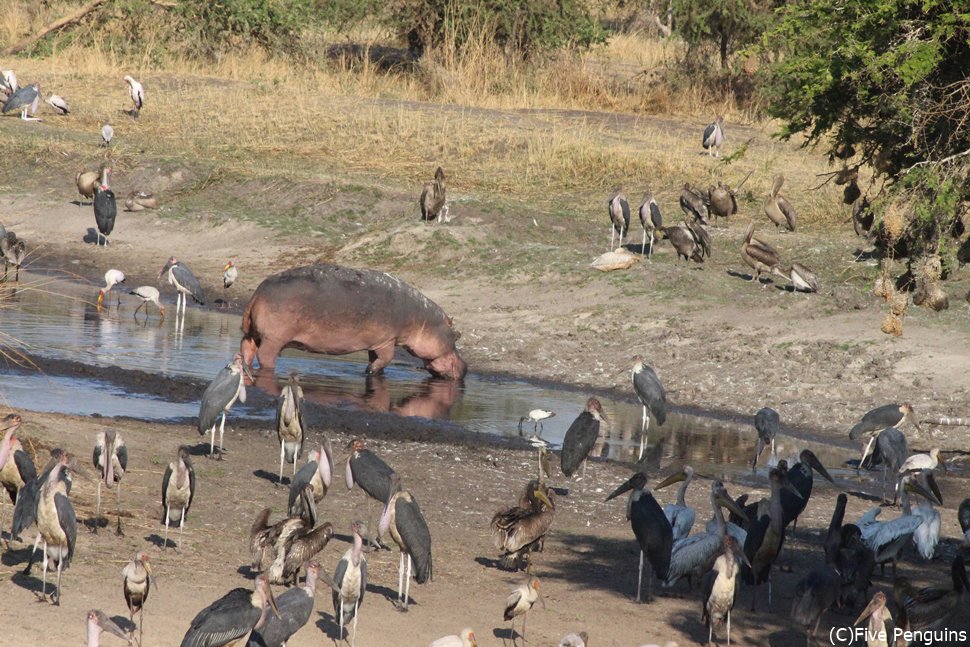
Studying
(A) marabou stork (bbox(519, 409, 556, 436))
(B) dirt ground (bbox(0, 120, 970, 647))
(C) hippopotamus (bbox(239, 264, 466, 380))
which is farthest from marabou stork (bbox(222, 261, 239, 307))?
(A) marabou stork (bbox(519, 409, 556, 436))

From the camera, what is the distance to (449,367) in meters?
16.6

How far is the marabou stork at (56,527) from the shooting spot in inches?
296

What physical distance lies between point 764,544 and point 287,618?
331 centimetres

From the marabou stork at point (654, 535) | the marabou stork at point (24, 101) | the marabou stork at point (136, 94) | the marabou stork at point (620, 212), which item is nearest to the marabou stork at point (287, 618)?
the marabou stork at point (654, 535)

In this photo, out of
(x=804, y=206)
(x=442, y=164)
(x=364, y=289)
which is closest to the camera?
(x=364, y=289)

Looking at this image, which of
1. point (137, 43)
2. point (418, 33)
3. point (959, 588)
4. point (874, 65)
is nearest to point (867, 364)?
point (959, 588)

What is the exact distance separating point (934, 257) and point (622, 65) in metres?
32.2

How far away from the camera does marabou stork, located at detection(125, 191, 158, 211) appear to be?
2359 centimetres

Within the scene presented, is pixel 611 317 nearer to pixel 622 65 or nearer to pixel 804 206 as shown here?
pixel 804 206

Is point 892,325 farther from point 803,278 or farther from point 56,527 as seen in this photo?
point 803,278

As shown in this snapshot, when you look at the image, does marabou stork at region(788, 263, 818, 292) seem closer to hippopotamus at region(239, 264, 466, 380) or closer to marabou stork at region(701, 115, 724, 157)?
hippopotamus at region(239, 264, 466, 380)

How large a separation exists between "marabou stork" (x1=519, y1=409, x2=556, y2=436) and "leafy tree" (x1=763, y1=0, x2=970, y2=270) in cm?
503

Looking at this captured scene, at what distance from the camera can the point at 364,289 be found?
16.8 meters

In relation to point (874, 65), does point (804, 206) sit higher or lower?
lower
